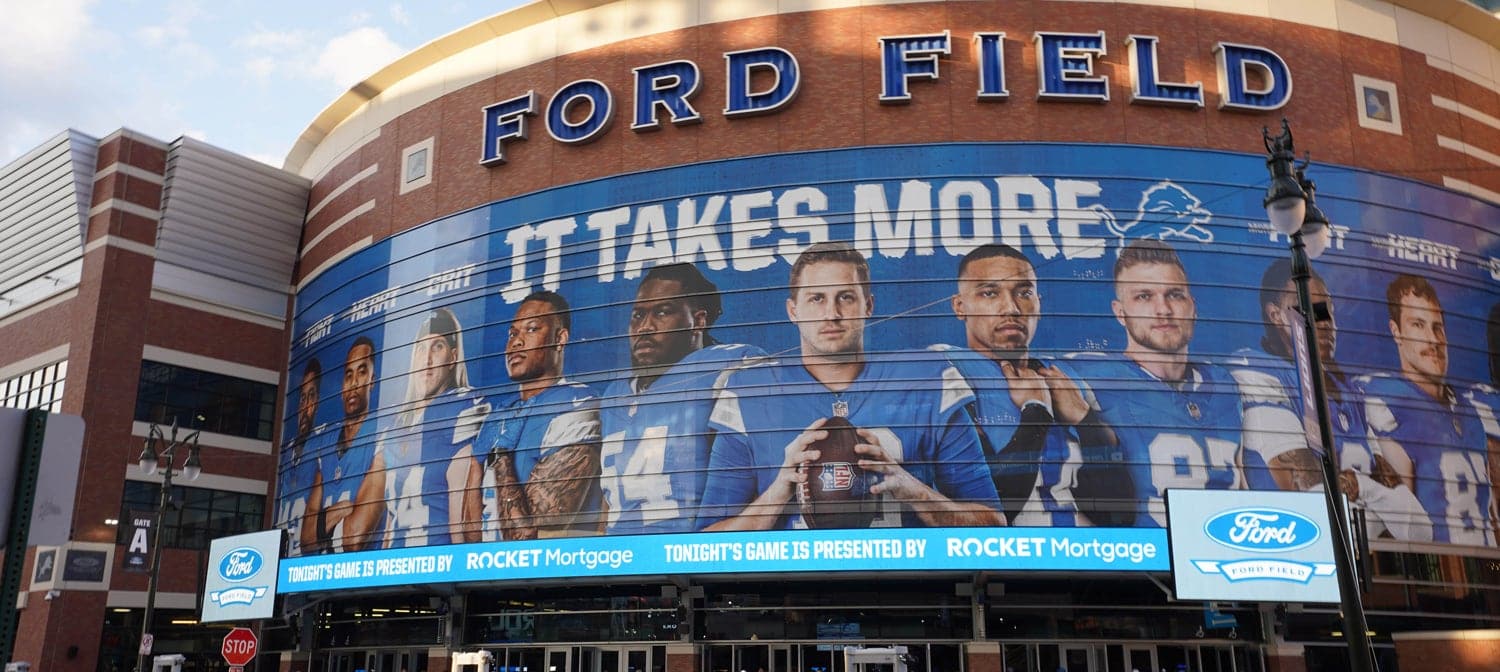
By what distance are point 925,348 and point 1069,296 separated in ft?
16.4

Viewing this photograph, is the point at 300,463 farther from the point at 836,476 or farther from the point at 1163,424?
the point at 1163,424

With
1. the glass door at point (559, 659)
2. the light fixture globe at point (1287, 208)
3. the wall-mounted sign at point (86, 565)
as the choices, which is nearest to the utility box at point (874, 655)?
the glass door at point (559, 659)

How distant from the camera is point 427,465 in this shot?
43.9 meters

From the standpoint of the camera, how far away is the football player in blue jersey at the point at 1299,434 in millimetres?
37844

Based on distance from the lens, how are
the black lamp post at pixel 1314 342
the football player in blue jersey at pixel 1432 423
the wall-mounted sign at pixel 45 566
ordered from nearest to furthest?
1. the black lamp post at pixel 1314 342
2. the football player in blue jersey at pixel 1432 423
3. the wall-mounted sign at pixel 45 566

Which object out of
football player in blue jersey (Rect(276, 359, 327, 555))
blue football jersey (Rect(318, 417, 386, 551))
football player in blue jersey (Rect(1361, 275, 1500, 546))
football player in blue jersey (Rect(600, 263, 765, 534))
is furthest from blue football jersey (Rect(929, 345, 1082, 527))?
football player in blue jersey (Rect(276, 359, 327, 555))

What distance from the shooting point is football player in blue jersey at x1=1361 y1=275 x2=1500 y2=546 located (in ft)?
128

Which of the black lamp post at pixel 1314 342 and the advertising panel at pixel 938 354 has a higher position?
the advertising panel at pixel 938 354

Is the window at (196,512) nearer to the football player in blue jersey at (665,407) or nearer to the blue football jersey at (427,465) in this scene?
the blue football jersey at (427,465)

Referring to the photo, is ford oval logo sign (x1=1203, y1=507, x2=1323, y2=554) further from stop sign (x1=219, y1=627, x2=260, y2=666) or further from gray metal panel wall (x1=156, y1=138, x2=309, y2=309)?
gray metal panel wall (x1=156, y1=138, x2=309, y2=309)

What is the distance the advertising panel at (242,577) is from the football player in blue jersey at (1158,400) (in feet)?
89.6

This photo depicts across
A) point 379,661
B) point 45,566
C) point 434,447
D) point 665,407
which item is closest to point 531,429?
point 434,447

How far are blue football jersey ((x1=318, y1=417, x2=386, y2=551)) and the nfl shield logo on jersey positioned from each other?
1830 cm

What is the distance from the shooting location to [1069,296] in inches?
1539
